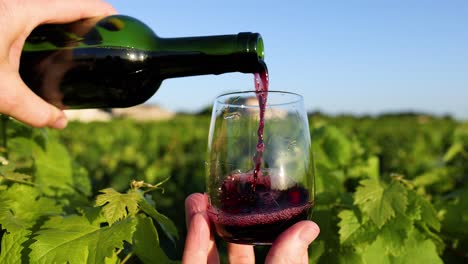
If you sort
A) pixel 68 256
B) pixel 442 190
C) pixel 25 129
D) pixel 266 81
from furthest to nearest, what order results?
pixel 442 190
pixel 25 129
pixel 266 81
pixel 68 256

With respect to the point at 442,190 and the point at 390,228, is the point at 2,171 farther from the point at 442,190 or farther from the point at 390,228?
the point at 442,190

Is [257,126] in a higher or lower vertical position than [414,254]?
higher

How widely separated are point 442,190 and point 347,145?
872 mm

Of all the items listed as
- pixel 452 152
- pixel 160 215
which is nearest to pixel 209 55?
pixel 160 215

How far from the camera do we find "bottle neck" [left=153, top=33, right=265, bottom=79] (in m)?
2.04

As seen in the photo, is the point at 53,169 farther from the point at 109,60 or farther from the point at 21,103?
the point at 21,103

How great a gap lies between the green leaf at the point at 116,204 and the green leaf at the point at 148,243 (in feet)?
0.18

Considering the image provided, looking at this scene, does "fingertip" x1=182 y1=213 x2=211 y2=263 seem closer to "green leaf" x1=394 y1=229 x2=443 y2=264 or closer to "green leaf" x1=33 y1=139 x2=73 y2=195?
"green leaf" x1=394 y1=229 x2=443 y2=264

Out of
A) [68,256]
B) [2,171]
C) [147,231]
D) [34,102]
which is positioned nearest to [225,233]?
[147,231]

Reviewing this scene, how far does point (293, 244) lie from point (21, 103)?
94 cm

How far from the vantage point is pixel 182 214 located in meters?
5.37

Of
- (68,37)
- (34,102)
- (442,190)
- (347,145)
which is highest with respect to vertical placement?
(68,37)

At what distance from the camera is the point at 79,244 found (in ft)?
5.35

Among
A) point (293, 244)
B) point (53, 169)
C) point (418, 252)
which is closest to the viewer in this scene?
point (293, 244)
